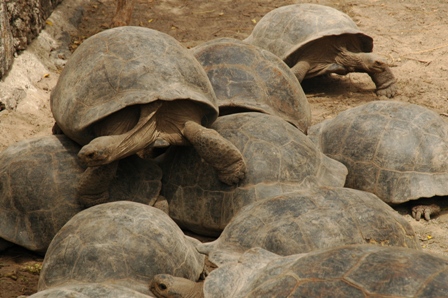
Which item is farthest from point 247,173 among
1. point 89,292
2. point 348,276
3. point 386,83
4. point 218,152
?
point 386,83

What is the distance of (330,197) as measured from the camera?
4.01 metres

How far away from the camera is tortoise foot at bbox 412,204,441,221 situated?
513 centimetres

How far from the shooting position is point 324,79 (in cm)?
817

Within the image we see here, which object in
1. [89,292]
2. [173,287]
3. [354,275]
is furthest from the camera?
[173,287]

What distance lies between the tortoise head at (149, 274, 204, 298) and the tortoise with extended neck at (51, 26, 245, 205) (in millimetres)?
1105

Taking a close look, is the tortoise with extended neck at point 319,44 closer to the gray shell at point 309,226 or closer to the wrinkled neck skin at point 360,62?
the wrinkled neck skin at point 360,62

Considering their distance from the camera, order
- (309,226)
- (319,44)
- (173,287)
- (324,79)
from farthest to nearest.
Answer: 1. (324,79)
2. (319,44)
3. (309,226)
4. (173,287)

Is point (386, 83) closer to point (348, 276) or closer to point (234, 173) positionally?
point (234, 173)

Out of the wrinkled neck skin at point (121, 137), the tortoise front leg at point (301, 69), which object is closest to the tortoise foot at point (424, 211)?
the wrinkled neck skin at point (121, 137)

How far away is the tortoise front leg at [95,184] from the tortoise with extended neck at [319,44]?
132 inches

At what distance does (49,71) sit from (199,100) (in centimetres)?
339

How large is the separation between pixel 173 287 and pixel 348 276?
1200mm

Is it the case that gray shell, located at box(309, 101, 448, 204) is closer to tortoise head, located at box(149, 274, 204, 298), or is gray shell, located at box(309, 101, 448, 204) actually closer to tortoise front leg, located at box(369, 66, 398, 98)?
tortoise front leg, located at box(369, 66, 398, 98)

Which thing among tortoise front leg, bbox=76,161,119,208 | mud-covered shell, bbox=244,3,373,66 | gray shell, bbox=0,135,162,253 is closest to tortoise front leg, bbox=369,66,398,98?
mud-covered shell, bbox=244,3,373,66
